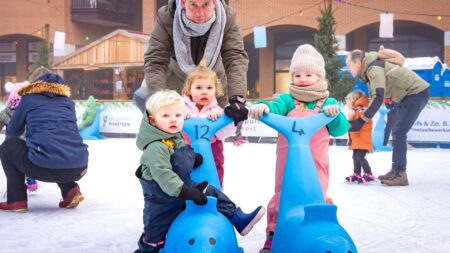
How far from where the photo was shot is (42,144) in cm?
431

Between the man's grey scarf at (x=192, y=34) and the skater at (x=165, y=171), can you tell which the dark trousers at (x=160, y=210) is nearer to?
the skater at (x=165, y=171)

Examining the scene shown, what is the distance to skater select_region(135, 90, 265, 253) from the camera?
102 inches

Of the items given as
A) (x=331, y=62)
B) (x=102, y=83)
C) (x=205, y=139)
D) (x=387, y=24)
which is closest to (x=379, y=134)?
(x=331, y=62)

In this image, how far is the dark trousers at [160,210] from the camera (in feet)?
8.89

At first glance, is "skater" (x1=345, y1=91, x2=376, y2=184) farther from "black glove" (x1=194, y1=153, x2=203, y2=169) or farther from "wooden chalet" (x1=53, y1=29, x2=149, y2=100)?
"wooden chalet" (x1=53, y1=29, x2=149, y2=100)

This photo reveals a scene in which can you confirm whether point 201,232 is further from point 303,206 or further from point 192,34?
point 192,34

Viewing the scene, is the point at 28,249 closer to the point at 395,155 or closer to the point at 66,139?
the point at 66,139

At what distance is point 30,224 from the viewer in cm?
399

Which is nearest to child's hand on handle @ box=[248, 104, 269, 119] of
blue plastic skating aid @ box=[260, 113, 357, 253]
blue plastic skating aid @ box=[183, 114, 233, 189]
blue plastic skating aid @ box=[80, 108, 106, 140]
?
blue plastic skating aid @ box=[260, 113, 357, 253]

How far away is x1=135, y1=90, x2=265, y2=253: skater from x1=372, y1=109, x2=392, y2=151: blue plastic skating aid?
846 centimetres

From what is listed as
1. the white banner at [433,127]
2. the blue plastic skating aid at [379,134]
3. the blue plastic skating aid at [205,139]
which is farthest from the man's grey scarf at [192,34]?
the white banner at [433,127]

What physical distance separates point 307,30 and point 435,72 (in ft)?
30.2

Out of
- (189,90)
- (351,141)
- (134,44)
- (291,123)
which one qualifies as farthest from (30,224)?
(134,44)

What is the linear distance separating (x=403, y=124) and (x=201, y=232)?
14.4ft
